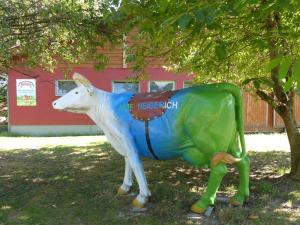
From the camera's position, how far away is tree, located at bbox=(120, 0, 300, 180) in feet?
10.9

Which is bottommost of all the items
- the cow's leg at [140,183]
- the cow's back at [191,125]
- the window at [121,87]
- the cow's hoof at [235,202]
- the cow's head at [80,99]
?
the cow's hoof at [235,202]

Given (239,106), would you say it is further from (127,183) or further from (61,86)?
(61,86)

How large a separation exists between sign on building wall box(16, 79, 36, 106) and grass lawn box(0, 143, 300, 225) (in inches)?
307

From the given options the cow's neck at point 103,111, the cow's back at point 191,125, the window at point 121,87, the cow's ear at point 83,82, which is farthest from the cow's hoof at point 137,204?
the window at point 121,87

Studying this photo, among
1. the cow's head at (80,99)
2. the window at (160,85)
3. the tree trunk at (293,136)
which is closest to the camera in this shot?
the cow's head at (80,99)

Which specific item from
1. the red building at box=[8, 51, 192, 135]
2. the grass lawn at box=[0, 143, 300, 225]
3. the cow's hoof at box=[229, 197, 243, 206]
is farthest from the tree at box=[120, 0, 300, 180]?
the red building at box=[8, 51, 192, 135]

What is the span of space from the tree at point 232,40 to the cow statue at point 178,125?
1.91 ft

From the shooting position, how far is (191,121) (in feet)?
17.5

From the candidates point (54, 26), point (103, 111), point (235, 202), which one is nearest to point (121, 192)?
point (103, 111)

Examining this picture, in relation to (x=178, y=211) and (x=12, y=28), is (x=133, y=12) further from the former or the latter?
(x=178, y=211)

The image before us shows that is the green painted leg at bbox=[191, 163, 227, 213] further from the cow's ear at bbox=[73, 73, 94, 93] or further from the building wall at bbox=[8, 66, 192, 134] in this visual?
the building wall at bbox=[8, 66, 192, 134]

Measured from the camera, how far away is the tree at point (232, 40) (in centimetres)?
332

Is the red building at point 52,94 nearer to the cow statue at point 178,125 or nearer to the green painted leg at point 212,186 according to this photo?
the cow statue at point 178,125

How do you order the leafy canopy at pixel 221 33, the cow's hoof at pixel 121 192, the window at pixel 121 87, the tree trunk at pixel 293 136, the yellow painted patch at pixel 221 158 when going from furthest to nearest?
the window at pixel 121 87 → the tree trunk at pixel 293 136 → the cow's hoof at pixel 121 192 → the yellow painted patch at pixel 221 158 → the leafy canopy at pixel 221 33
